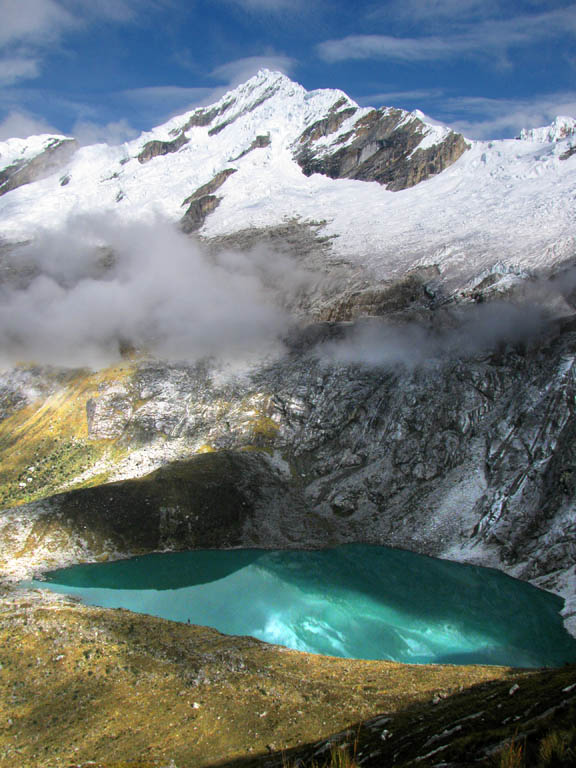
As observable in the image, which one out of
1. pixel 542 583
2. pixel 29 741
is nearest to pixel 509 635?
pixel 542 583

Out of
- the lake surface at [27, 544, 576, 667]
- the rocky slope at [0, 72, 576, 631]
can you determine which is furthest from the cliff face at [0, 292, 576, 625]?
the lake surface at [27, 544, 576, 667]

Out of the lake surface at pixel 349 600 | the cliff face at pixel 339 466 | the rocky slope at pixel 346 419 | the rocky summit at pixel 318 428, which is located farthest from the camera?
the rocky slope at pixel 346 419

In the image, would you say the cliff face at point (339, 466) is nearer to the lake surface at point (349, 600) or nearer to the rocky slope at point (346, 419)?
the rocky slope at point (346, 419)

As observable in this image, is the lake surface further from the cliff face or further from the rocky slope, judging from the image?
the rocky slope

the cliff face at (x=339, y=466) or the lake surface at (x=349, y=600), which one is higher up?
the cliff face at (x=339, y=466)

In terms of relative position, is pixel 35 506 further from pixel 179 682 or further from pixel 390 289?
pixel 390 289

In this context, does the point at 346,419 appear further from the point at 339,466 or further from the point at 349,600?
the point at 349,600

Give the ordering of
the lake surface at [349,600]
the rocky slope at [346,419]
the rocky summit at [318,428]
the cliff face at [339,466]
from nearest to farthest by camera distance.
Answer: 1. the lake surface at [349,600]
2. the rocky summit at [318,428]
3. the cliff face at [339,466]
4. the rocky slope at [346,419]

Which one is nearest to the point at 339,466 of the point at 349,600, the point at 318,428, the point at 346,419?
the point at 346,419

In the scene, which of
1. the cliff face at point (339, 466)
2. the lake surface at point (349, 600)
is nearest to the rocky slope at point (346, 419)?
the cliff face at point (339, 466)
